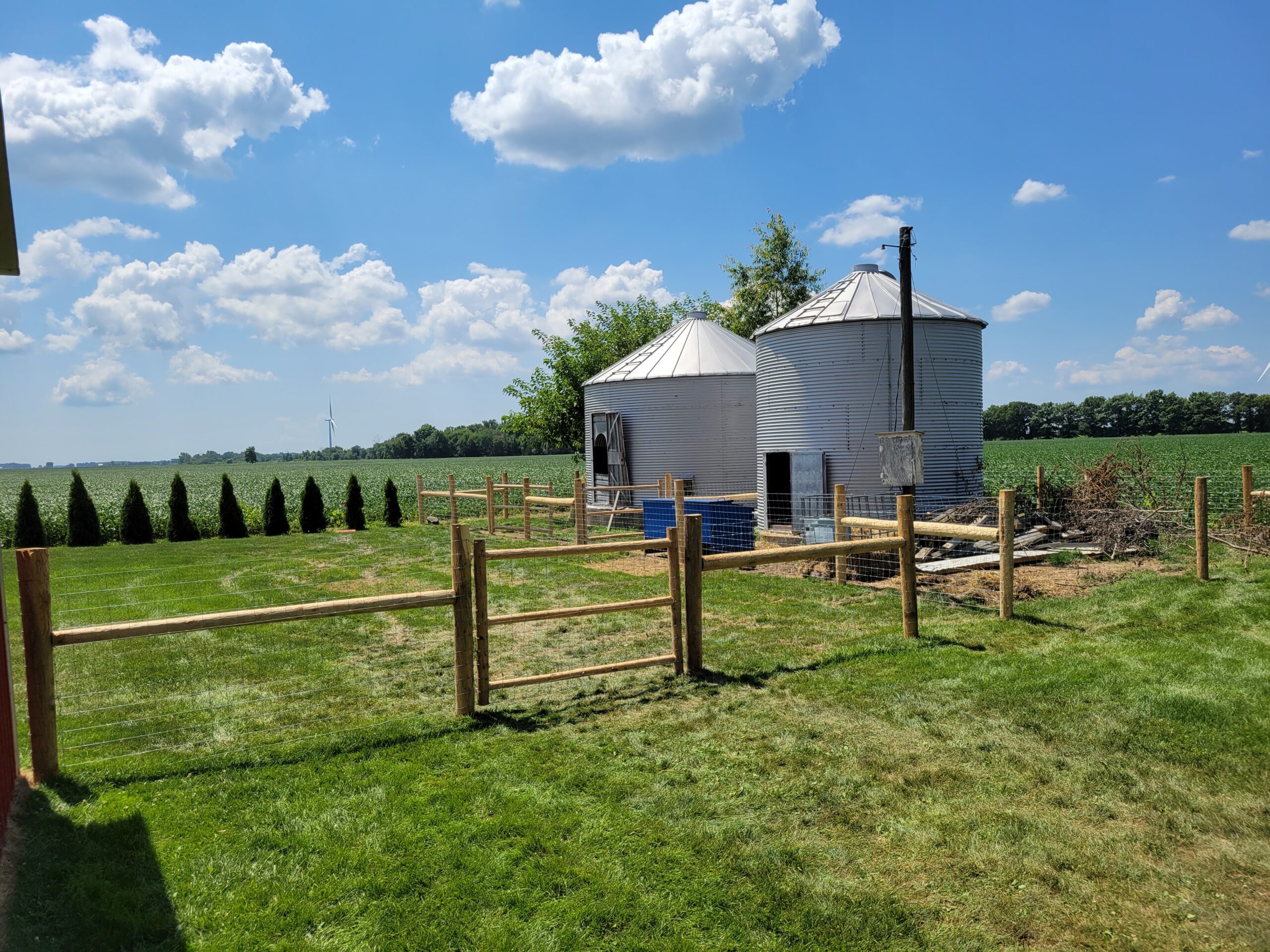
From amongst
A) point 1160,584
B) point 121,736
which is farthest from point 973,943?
point 1160,584

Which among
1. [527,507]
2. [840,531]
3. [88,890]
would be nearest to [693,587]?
[88,890]

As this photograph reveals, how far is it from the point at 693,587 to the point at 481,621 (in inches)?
82.3

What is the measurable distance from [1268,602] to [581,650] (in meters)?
8.56

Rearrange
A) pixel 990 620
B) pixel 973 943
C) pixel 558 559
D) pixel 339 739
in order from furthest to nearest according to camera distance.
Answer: pixel 558 559
pixel 990 620
pixel 339 739
pixel 973 943

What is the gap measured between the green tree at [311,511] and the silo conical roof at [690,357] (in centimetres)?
960

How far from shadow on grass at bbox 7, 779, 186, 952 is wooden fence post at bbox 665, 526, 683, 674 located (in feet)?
14.8

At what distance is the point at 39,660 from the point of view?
17.5ft

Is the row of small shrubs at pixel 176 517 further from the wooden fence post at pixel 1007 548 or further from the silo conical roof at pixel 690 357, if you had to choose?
the wooden fence post at pixel 1007 548

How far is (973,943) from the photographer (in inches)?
140

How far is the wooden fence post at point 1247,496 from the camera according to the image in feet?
42.5

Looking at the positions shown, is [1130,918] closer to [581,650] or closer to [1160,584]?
[581,650]

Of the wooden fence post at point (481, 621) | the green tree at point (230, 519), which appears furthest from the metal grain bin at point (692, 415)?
the wooden fence post at point (481, 621)

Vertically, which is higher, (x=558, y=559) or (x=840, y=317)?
(x=840, y=317)

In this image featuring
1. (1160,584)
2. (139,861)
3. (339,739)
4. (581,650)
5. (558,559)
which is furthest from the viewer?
(558,559)
